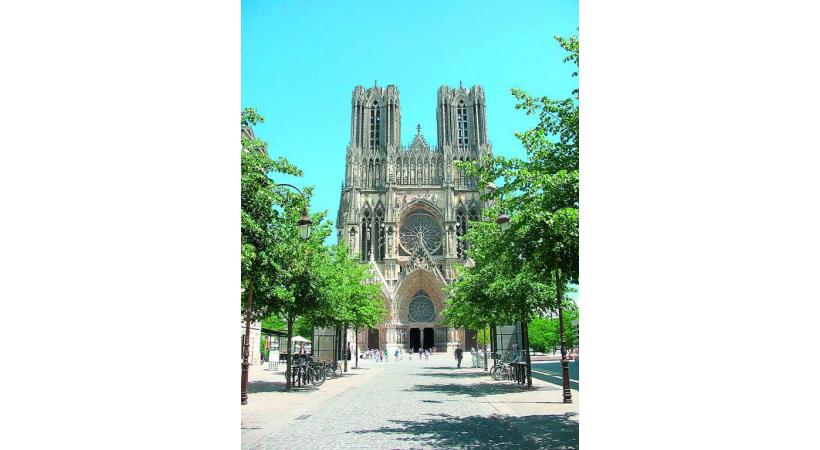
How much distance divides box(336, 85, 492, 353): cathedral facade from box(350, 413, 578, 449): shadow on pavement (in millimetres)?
44287

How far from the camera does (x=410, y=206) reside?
200 feet

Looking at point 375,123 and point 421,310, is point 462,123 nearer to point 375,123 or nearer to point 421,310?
point 375,123

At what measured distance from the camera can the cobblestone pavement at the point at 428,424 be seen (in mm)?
6875

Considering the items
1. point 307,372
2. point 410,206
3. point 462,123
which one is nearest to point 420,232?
point 410,206

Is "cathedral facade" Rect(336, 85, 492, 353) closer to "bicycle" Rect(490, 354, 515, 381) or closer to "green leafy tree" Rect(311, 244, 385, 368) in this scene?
"green leafy tree" Rect(311, 244, 385, 368)

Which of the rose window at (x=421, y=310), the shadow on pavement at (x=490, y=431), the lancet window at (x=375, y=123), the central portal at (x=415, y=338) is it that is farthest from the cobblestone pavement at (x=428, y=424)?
the lancet window at (x=375, y=123)

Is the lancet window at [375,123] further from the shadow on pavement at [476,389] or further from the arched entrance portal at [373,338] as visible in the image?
the shadow on pavement at [476,389]

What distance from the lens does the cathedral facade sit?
55875 millimetres
